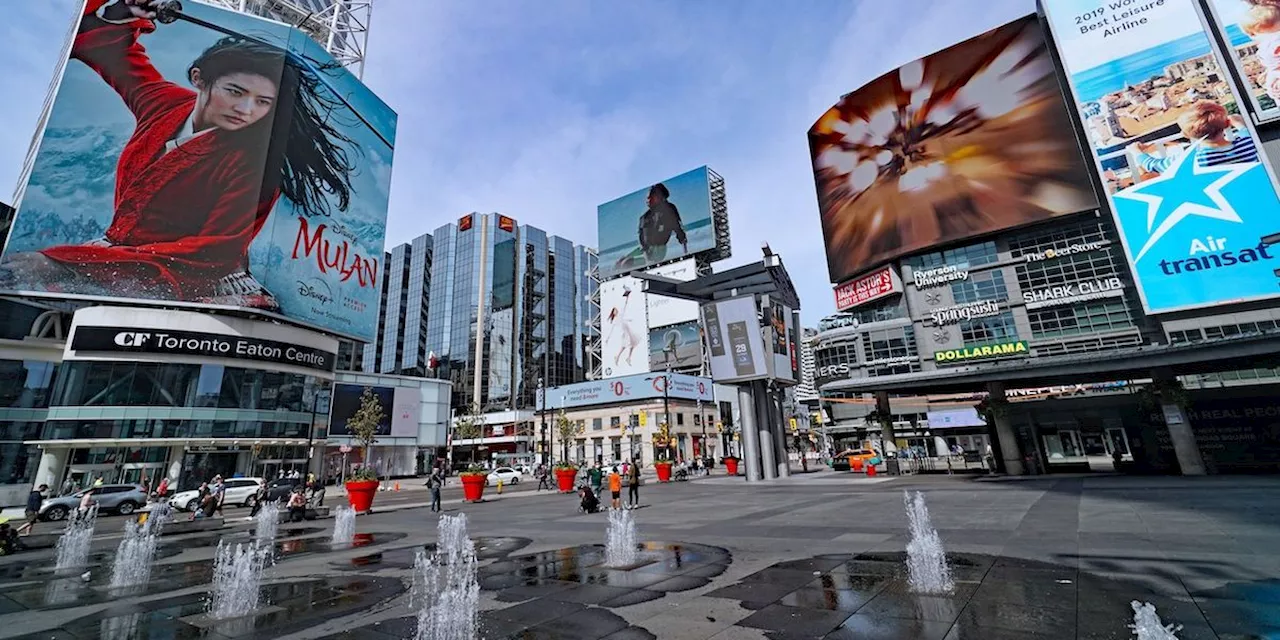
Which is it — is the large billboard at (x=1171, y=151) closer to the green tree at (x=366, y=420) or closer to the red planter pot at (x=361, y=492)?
the red planter pot at (x=361, y=492)

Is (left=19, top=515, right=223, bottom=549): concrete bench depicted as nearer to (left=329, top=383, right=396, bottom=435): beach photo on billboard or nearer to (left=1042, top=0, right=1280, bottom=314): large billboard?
(left=329, top=383, right=396, bottom=435): beach photo on billboard

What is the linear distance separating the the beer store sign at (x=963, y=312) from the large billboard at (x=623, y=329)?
49.6 meters

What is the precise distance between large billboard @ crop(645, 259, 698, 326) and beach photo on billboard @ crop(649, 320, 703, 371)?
1016 mm

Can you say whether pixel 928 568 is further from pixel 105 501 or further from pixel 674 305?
pixel 674 305

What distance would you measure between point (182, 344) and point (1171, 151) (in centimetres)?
7508

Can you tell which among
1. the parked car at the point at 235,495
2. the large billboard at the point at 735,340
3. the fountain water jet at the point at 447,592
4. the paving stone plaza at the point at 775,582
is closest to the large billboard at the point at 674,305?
the large billboard at the point at 735,340

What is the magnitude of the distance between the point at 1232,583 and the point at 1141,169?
152 feet

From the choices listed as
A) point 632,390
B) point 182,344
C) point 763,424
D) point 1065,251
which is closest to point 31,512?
point 182,344

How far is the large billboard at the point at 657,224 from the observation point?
Answer: 93375mm

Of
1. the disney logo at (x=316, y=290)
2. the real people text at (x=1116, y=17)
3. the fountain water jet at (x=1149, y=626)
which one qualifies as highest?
the real people text at (x=1116, y=17)

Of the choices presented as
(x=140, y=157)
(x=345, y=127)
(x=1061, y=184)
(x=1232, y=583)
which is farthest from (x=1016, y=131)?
(x=140, y=157)

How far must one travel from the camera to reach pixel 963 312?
49.4 meters

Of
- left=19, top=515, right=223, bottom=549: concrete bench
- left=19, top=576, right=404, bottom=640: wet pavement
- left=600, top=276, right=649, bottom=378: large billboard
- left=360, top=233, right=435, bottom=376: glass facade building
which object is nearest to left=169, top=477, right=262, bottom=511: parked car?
left=19, top=515, right=223, bottom=549: concrete bench

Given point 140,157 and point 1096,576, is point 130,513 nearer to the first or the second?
point 140,157
